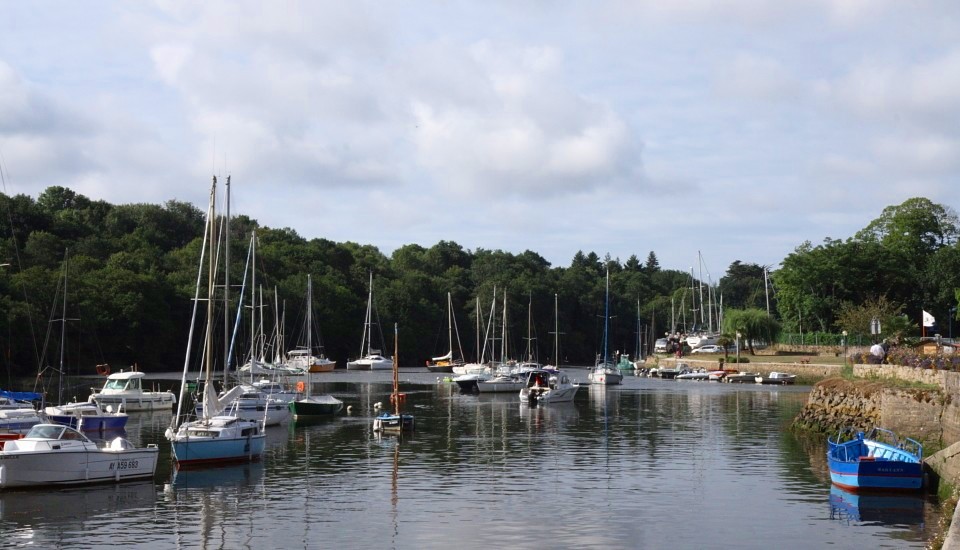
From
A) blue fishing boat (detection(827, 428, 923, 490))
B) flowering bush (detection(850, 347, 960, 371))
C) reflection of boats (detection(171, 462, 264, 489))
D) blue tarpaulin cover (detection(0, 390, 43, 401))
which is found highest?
flowering bush (detection(850, 347, 960, 371))

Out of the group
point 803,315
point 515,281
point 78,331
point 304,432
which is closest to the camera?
point 304,432

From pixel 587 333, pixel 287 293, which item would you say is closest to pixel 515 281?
pixel 587 333

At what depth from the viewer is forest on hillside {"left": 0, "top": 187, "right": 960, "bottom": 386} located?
113 m

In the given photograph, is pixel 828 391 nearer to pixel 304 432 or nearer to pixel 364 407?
pixel 304 432

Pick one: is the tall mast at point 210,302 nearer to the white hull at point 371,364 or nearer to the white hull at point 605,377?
the white hull at point 605,377

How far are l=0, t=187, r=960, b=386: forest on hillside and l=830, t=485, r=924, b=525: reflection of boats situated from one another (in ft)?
187

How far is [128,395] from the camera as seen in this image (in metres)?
69.9

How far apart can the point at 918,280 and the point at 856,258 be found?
7.35 metres

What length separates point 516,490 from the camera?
38.2m

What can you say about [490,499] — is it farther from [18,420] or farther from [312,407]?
[312,407]

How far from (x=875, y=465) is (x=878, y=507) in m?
1.92

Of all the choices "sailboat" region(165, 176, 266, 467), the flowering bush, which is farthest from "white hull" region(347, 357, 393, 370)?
"sailboat" region(165, 176, 266, 467)

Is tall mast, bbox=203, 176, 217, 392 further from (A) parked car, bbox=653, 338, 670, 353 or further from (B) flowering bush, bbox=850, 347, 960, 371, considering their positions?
(A) parked car, bbox=653, 338, 670, 353

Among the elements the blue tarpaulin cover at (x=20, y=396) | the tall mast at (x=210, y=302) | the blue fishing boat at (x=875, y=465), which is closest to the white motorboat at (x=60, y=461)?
the tall mast at (x=210, y=302)
